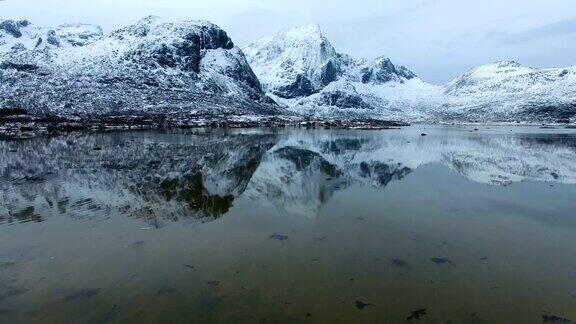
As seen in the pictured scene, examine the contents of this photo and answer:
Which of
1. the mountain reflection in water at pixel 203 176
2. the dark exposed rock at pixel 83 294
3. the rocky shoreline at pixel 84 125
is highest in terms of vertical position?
the dark exposed rock at pixel 83 294

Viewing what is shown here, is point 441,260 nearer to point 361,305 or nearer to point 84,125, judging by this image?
point 361,305

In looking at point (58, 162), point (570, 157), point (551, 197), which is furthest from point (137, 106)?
point (551, 197)

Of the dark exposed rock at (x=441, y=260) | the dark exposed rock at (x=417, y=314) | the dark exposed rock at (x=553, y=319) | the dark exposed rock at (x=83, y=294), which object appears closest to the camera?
the dark exposed rock at (x=417, y=314)

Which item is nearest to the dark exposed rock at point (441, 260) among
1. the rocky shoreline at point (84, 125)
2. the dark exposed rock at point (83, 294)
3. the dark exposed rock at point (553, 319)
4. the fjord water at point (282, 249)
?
the fjord water at point (282, 249)

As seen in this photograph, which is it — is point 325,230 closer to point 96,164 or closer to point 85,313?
point 85,313

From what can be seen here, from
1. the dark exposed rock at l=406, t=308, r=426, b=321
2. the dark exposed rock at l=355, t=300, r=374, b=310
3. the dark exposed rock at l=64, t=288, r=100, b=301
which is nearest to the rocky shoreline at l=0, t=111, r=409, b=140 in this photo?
the dark exposed rock at l=64, t=288, r=100, b=301

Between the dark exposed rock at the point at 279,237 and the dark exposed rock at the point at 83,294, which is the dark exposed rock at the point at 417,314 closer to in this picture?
the dark exposed rock at the point at 279,237

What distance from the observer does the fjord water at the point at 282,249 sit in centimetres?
1186

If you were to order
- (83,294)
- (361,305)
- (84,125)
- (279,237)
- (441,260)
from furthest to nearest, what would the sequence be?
(84,125) < (279,237) < (441,260) < (83,294) < (361,305)

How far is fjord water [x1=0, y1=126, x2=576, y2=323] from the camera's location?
1186cm

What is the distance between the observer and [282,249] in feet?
53.9

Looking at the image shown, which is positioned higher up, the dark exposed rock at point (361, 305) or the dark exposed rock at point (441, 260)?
the dark exposed rock at point (361, 305)

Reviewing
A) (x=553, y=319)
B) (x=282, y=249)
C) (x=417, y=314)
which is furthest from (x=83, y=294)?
(x=553, y=319)

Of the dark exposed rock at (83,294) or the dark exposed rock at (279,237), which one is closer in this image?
the dark exposed rock at (83,294)
